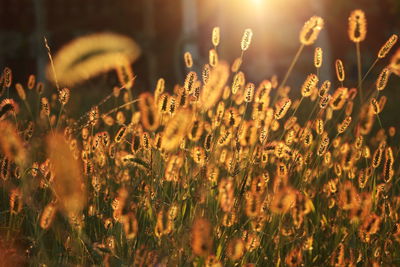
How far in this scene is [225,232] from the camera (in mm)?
1619

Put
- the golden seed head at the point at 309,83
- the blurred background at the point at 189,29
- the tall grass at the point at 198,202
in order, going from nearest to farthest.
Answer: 1. the tall grass at the point at 198,202
2. the golden seed head at the point at 309,83
3. the blurred background at the point at 189,29

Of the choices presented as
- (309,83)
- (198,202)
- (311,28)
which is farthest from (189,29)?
(198,202)

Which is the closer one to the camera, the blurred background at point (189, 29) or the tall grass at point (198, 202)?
the tall grass at point (198, 202)

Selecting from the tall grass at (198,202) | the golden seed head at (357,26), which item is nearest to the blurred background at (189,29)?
the tall grass at (198,202)

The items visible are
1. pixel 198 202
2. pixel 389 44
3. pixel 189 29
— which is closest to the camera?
pixel 198 202

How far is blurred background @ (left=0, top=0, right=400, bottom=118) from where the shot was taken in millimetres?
9008

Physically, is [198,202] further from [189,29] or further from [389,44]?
[189,29]

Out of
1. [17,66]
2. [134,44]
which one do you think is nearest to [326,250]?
[134,44]

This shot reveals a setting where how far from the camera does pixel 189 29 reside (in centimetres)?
965

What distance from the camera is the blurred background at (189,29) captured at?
9.01m

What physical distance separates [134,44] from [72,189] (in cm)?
1038

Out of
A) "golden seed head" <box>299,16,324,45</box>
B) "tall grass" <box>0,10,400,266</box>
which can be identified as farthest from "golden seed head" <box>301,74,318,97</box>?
"golden seed head" <box>299,16,324,45</box>

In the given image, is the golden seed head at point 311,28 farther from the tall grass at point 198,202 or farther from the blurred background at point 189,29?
the blurred background at point 189,29

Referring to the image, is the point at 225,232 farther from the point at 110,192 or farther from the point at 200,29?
the point at 200,29
